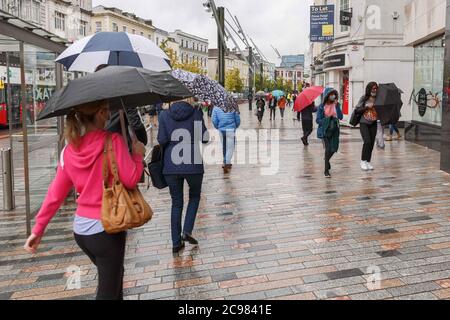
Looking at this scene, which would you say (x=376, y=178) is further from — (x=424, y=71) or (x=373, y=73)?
(x=373, y=73)

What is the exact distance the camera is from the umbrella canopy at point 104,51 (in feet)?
19.4

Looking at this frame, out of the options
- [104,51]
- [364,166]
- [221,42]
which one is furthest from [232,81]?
[104,51]

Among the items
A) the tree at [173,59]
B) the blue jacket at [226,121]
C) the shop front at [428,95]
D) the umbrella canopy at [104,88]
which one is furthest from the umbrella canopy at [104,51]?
the tree at [173,59]

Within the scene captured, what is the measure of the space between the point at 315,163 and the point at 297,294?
24.4 feet

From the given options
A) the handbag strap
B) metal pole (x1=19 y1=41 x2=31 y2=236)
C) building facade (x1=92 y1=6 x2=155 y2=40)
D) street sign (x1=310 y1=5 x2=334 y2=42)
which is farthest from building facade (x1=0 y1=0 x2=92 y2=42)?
the handbag strap

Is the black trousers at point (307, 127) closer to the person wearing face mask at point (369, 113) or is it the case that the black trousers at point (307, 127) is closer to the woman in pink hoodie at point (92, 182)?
the person wearing face mask at point (369, 113)

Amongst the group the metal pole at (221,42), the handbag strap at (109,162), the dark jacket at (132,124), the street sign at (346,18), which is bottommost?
the handbag strap at (109,162)

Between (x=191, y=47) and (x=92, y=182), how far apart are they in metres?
103

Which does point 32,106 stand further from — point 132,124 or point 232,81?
point 232,81

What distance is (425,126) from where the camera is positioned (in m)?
14.0

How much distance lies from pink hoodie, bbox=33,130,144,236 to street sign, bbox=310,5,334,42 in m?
23.3

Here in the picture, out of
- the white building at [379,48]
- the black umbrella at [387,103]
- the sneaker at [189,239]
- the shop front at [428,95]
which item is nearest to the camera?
the sneaker at [189,239]

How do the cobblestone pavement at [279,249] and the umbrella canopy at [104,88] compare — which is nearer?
the umbrella canopy at [104,88]

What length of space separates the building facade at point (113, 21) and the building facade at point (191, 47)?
21917 mm
